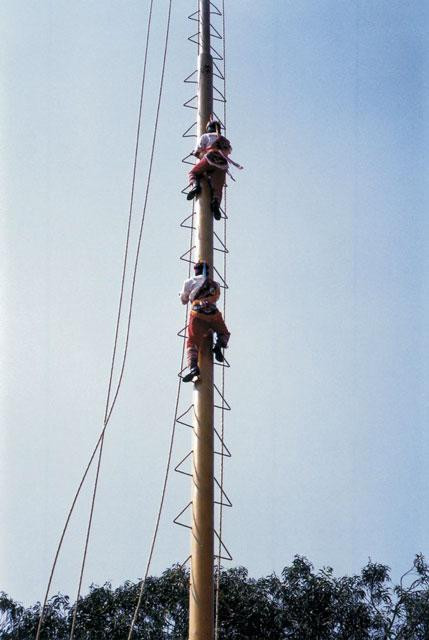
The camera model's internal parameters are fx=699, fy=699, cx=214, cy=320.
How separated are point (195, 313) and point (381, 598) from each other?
38.7 feet

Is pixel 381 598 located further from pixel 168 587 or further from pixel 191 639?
pixel 191 639

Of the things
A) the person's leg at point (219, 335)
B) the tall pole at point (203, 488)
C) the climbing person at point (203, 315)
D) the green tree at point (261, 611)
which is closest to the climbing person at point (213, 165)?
the tall pole at point (203, 488)

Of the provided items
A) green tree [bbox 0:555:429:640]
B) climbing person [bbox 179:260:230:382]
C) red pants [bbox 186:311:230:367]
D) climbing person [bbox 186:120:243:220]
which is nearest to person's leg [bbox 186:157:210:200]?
climbing person [bbox 186:120:243:220]

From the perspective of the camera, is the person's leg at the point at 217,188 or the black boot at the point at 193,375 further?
the person's leg at the point at 217,188

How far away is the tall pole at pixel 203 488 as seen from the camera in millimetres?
5789

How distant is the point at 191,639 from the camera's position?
5.69m

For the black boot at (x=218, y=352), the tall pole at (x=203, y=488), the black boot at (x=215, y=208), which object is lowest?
the tall pole at (x=203, y=488)

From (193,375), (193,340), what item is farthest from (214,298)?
(193,375)

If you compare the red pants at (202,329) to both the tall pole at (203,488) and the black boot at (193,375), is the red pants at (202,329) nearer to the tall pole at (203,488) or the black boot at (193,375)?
the tall pole at (203,488)

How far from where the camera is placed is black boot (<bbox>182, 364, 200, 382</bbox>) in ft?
21.8

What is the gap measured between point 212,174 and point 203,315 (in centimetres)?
179

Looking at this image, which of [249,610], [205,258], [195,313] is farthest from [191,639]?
[249,610]

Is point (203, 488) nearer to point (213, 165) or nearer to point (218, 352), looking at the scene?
point (218, 352)

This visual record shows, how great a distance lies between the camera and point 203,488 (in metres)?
6.19
